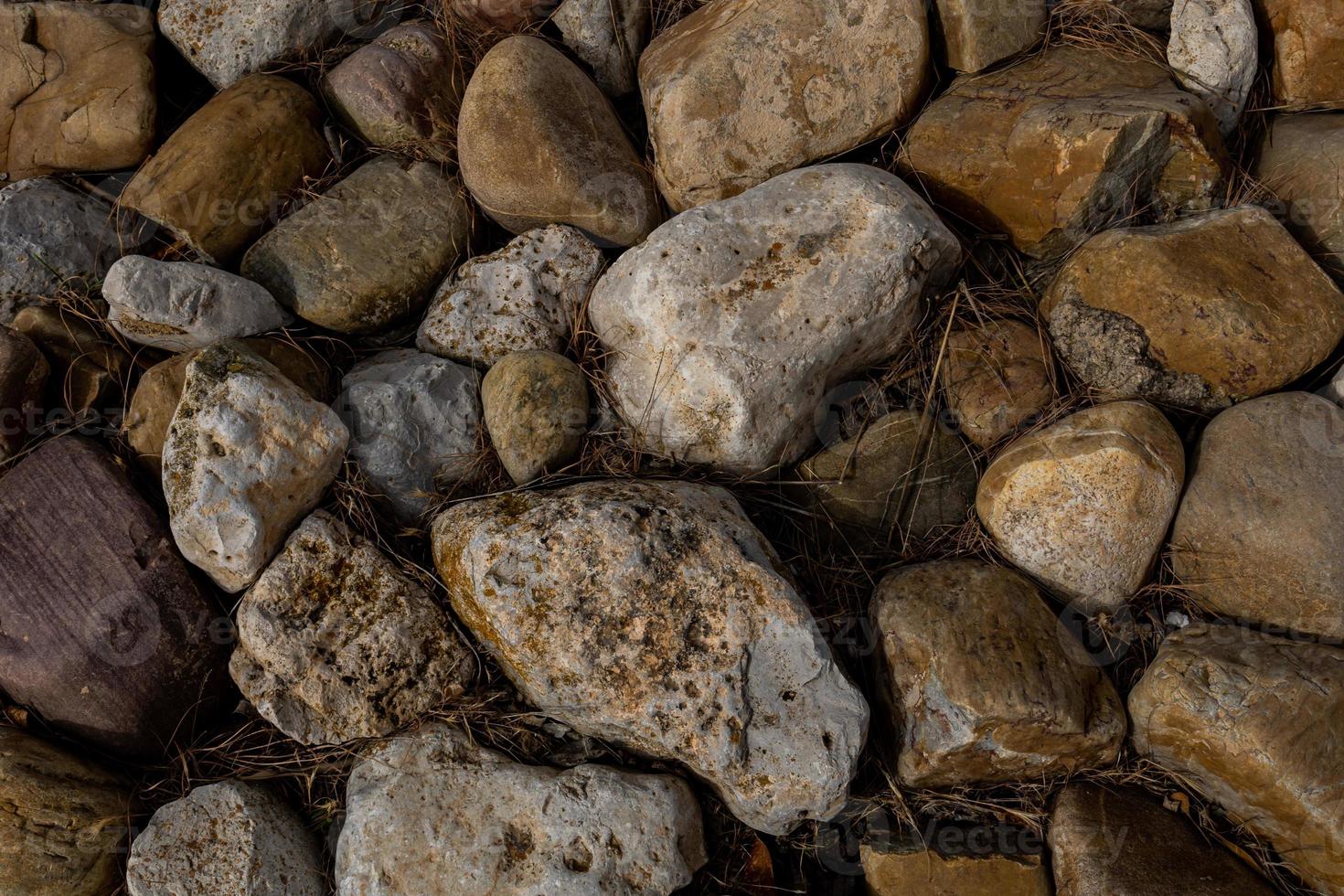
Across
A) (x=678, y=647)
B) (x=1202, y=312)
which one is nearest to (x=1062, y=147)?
(x=1202, y=312)

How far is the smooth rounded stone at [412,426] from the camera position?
3.04m

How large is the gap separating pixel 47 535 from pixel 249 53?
1922mm

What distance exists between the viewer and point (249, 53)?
3512 millimetres

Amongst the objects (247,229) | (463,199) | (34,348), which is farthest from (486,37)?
(34,348)

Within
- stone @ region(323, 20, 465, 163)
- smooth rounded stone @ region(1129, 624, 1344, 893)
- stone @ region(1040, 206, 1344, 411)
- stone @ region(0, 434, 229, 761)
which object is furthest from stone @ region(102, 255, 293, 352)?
smooth rounded stone @ region(1129, 624, 1344, 893)

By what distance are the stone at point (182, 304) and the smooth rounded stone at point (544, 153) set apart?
87cm

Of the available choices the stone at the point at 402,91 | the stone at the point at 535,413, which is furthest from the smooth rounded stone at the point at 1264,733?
the stone at the point at 402,91

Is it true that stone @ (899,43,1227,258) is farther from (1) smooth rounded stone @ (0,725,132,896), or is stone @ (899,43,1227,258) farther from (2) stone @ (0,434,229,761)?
(1) smooth rounded stone @ (0,725,132,896)

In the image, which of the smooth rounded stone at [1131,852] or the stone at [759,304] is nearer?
the smooth rounded stone at [1131,852]

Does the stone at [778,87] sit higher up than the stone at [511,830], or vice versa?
the stone at [778,87]

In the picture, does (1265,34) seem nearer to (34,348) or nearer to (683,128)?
(683,128)

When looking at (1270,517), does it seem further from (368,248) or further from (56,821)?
(56,821)

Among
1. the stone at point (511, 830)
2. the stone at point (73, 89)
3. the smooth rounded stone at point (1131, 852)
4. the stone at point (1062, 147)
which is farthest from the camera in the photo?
the stone at point (73, 89)

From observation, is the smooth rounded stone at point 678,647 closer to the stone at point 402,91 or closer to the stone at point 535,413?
the stone at point 535,413
